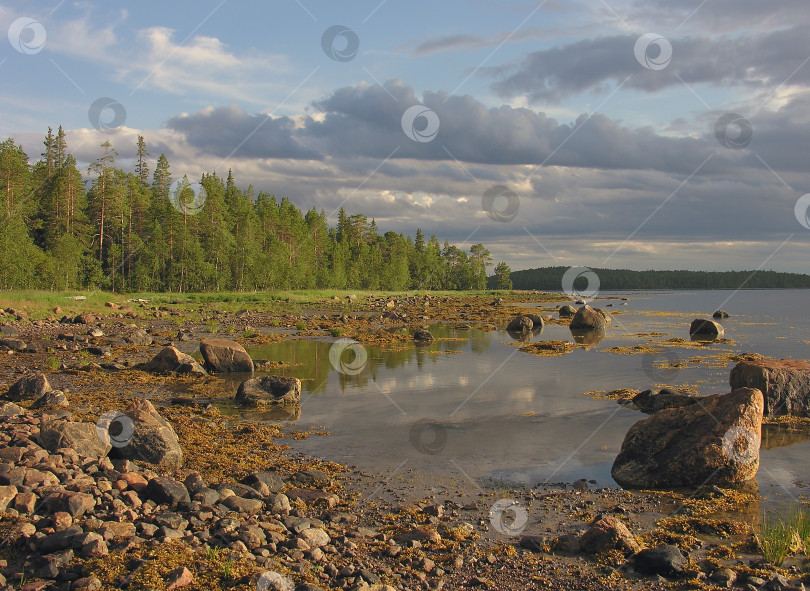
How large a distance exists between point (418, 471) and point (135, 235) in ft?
266

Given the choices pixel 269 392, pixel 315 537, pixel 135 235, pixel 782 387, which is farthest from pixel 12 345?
pixel 135 235

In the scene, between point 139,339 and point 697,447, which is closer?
point 697,447

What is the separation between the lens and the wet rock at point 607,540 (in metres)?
8.57

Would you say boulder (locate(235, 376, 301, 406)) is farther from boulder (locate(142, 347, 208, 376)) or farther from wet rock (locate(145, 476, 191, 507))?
wet rock (locate(145, 476, 191, 507))

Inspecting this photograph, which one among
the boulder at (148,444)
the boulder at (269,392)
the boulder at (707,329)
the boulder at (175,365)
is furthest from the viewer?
the boulder at (707,329)

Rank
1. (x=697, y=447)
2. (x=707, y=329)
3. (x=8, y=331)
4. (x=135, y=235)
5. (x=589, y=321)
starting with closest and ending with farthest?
(x=697, y=447) → (x=8, y=331) → (x=707, y=329) → (x=589, y=321) → (x=135, y=235)

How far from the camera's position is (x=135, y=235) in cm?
8288

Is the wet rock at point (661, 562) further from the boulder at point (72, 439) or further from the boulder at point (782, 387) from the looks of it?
the boulder at point (782, 387)

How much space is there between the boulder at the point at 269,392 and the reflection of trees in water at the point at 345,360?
2.27 meters

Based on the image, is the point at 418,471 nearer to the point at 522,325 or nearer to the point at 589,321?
the point at 522,325

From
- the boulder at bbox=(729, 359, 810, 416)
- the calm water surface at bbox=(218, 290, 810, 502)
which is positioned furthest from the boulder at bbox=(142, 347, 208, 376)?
the boulder at bbox=(729, 359, 810, 416)

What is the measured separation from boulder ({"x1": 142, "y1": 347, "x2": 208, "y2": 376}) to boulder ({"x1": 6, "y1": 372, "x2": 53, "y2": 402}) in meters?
6.18

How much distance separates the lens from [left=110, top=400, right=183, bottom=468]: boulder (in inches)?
461

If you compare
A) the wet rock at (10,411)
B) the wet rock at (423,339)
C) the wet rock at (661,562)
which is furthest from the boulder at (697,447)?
the wet rock at (423,339)
